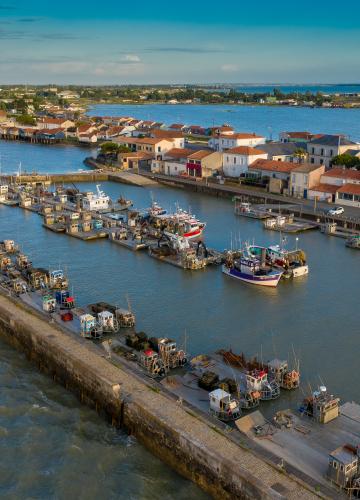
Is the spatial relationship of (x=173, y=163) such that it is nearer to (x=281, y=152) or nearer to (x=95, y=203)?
(x=281, y=152)

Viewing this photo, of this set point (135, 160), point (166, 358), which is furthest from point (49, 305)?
point (135, 160)

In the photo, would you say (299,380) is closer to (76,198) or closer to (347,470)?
(347,470)

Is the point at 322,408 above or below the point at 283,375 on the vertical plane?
above

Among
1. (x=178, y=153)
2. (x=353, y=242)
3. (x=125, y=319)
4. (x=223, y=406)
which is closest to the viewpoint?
(x=223, y=406)

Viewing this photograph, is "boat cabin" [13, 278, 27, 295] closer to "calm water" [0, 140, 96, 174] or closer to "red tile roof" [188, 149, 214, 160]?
"red tile roof" [188, 149, 214, 160]

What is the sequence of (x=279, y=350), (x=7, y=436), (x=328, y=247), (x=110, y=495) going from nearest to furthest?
(x=110, y=495), (x=7, y=436), (x=279, y=350), (x=328, y=247)

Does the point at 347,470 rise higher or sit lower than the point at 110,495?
higher

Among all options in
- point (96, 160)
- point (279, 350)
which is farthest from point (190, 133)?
point (279, 350)
